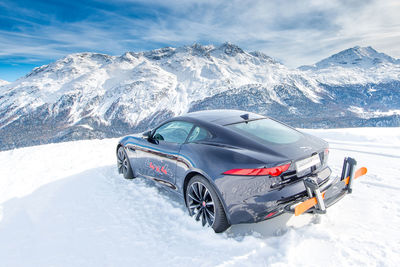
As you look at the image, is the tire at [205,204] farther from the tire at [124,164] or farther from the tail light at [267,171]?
the tire at [124,164]

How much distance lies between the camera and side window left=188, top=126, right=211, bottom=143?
3.57m

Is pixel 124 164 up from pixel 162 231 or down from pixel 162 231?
up

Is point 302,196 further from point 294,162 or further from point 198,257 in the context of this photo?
point 198,257

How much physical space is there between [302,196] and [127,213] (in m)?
2.78

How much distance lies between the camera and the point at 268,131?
3.68 m

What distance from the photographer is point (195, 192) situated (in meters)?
3.44

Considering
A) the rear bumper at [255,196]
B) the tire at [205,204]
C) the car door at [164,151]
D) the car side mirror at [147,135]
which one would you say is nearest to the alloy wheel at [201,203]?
the tire at [205,204]

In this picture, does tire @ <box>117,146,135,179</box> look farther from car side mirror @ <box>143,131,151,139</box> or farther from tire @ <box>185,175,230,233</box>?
tire @ <box>185,175,230,233</box>

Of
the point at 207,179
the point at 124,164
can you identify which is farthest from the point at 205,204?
the point at 124,164

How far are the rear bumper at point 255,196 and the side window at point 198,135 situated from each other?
2.64 feet

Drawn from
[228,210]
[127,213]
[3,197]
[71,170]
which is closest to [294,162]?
[228,210]

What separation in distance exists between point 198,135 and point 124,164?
103 inches

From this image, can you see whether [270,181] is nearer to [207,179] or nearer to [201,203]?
[207,179]

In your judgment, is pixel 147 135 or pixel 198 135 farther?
pixel 147 135
